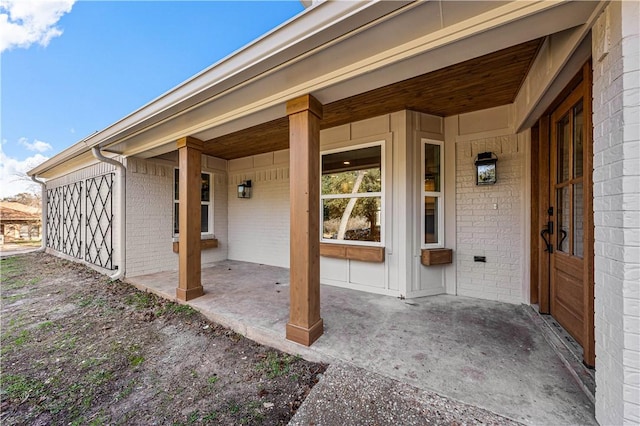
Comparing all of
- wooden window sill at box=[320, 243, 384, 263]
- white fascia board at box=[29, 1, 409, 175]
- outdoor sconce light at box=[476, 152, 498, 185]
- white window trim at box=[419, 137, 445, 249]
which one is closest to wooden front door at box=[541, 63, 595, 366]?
outdoor sconce light at box=[476, 152, 498, 185]

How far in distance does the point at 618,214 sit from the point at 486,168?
2290 millimetres

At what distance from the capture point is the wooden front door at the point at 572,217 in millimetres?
1683

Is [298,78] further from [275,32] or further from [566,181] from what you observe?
[566,181]

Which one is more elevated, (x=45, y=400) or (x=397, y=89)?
(x=397, y=89)

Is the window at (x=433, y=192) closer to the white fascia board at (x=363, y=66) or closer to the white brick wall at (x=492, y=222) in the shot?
the white brick wall at (x=492, y=222)

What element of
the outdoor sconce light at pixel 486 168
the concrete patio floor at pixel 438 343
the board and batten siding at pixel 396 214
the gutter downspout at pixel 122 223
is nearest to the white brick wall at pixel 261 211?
the board and batten siding at pixel 396 214

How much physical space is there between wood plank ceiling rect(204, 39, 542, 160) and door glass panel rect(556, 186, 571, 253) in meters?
1.29

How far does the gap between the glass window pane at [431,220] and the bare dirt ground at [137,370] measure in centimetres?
242

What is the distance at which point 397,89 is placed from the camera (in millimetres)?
2816

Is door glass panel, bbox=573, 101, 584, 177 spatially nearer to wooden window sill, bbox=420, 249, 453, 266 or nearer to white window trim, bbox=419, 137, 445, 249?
white window trim, bbox=419, 137, 445, 249

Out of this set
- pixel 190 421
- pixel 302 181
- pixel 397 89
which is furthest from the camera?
pixel 397 89

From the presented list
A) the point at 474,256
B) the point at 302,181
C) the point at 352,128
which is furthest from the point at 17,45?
the point at 474,256

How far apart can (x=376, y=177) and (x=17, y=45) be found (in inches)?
448

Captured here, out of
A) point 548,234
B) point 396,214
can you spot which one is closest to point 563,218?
point 548,234
